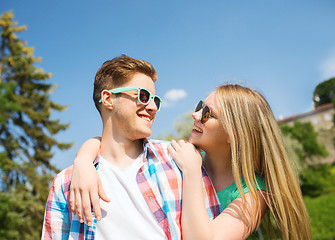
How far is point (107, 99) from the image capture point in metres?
2.69

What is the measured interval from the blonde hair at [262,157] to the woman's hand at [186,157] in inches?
14.5

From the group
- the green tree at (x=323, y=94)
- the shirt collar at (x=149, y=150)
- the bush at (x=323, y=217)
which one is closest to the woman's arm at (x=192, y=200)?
the shirt collar at (x=149, y=150)

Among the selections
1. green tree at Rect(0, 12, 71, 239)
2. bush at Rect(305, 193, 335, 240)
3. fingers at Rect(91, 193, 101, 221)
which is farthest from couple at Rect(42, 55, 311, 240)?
bush at Rect(305, 193, 335, 240)

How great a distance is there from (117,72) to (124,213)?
134 cm

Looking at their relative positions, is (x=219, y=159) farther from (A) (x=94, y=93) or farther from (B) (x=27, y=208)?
(B) (x=27, y=208)

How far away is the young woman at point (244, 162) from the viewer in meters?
2.26

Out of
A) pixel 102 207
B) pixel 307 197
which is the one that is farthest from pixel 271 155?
pixel 307 197

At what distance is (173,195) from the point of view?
2186 mm

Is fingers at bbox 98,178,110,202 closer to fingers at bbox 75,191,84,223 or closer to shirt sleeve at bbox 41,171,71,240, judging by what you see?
fingers at bbox 75,191,84,223

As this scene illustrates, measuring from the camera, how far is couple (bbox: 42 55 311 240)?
2096mm

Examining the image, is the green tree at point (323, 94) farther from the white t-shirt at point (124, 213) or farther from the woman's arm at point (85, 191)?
the woman's arm at point (85, 191)

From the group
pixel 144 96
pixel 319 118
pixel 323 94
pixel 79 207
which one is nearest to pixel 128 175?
pixel 79 207

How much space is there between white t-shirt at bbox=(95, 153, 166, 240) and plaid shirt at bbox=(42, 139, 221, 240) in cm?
5

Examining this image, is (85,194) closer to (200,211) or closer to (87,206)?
(87,206)
